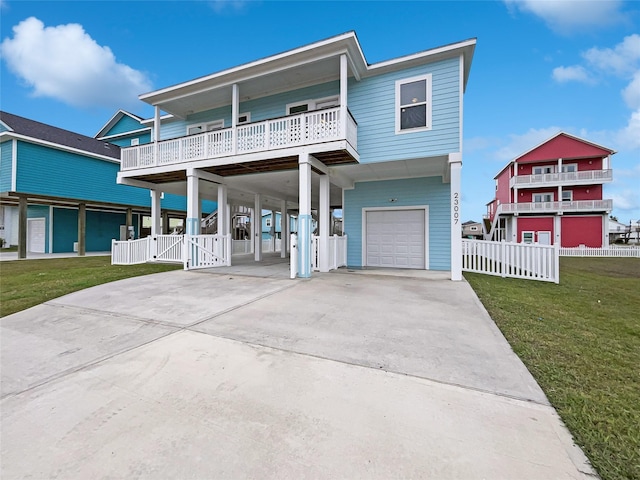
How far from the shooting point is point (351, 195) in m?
11.1

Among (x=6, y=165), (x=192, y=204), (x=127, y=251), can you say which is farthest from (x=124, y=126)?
(x=192, y=204)

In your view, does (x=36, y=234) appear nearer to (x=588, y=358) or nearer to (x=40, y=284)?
(x=40, y=284)

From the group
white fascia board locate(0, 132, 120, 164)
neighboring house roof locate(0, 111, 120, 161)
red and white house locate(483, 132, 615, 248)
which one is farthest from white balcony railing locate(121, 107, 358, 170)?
red and white house locate(483, 132, 615, 248)

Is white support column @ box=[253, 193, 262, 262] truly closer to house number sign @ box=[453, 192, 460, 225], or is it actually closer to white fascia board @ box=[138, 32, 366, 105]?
white fascia board @ box=[138, 32, 366, 105]

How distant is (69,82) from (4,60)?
2822 mm

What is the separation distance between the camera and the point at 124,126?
2036 cm

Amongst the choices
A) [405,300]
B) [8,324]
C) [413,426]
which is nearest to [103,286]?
[8,324]

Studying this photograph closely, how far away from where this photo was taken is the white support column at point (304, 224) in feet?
26.3

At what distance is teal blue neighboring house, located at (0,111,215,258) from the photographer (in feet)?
43.3

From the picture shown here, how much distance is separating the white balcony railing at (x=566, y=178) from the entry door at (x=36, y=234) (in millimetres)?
37468

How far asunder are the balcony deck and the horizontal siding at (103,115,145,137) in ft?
36.5

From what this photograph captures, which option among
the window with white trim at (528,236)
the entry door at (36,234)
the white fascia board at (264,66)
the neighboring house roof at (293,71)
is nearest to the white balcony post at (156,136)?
the neighboring house roof at (293,71)

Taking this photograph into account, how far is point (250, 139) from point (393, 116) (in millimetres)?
4629

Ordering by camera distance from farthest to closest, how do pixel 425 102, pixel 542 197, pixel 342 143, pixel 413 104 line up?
pixel 542 197, pixel 413 104, pixel 425 102, pixel 342 143
